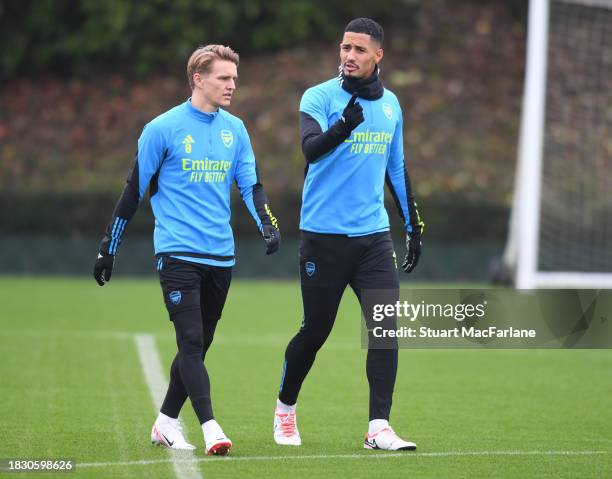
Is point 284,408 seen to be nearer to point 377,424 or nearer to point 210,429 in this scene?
point 377,424

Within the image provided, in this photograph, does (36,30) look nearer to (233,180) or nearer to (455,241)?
(455,241)

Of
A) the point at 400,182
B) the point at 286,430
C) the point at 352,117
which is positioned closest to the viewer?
the point at 352,117

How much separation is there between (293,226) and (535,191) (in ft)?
28.3

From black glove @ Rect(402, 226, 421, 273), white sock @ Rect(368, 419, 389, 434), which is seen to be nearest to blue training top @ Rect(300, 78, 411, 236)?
black glove @ Rect(402, 226, 421, 273)

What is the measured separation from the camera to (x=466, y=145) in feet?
90.0

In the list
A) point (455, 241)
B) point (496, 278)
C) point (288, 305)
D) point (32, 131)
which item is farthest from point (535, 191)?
point (32, 131)

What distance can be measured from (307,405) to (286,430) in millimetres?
1623

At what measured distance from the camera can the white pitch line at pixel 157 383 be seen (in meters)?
6.05

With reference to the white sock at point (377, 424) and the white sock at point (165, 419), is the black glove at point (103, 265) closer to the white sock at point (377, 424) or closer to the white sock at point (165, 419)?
the white sock at point (165, 419)

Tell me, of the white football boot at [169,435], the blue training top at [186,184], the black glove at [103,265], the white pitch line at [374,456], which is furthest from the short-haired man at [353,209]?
the black glove at [103,265]

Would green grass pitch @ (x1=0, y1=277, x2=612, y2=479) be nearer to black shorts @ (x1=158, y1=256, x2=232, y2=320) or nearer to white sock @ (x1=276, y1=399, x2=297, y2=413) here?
white sock @ (x1=276, y1=399, x2=297, y2=413)

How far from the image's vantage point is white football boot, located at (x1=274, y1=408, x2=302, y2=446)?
6.95 m

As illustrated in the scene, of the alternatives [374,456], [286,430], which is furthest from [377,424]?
[286,430]

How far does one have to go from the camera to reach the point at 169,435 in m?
6.73
